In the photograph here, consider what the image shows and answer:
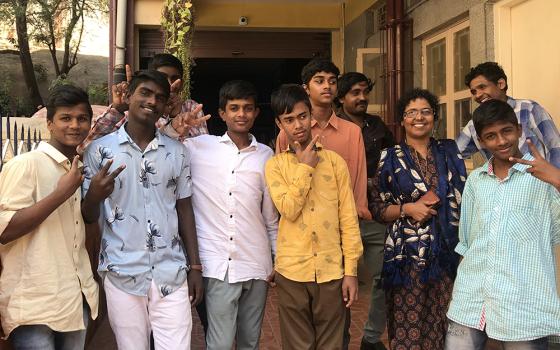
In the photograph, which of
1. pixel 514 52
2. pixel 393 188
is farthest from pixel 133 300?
pixel 514 52

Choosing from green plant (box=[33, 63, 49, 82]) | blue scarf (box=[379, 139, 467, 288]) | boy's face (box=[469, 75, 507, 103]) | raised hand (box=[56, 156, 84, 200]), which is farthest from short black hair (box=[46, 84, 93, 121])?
green plant (box=[33, 63, 49, 82])

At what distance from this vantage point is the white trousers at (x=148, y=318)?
8.62 ft

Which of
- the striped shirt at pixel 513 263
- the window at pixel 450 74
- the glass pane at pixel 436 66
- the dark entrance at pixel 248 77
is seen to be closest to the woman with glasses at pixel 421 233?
the striped shirt at pixel 513 263

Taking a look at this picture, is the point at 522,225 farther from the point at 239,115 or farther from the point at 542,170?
the point at 239,115

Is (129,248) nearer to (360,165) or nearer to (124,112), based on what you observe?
(124,112)

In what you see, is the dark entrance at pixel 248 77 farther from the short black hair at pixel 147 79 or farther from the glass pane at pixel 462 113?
the short black hair at pixel 147 79

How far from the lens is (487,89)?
3.57m

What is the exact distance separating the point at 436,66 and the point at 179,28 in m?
2.89

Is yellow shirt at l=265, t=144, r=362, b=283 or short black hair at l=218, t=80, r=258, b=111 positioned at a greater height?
short black hair at l=218, t=80, r=258, b=111

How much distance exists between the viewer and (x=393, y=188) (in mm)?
3109

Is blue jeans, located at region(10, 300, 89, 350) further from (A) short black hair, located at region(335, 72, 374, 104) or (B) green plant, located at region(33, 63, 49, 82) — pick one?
(B) green plant, located at region(33, 63, 49, 82)

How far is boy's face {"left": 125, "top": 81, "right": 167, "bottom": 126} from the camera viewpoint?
9.00ft

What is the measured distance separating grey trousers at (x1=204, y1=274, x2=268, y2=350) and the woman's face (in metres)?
1.19

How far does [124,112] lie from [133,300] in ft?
3.80
